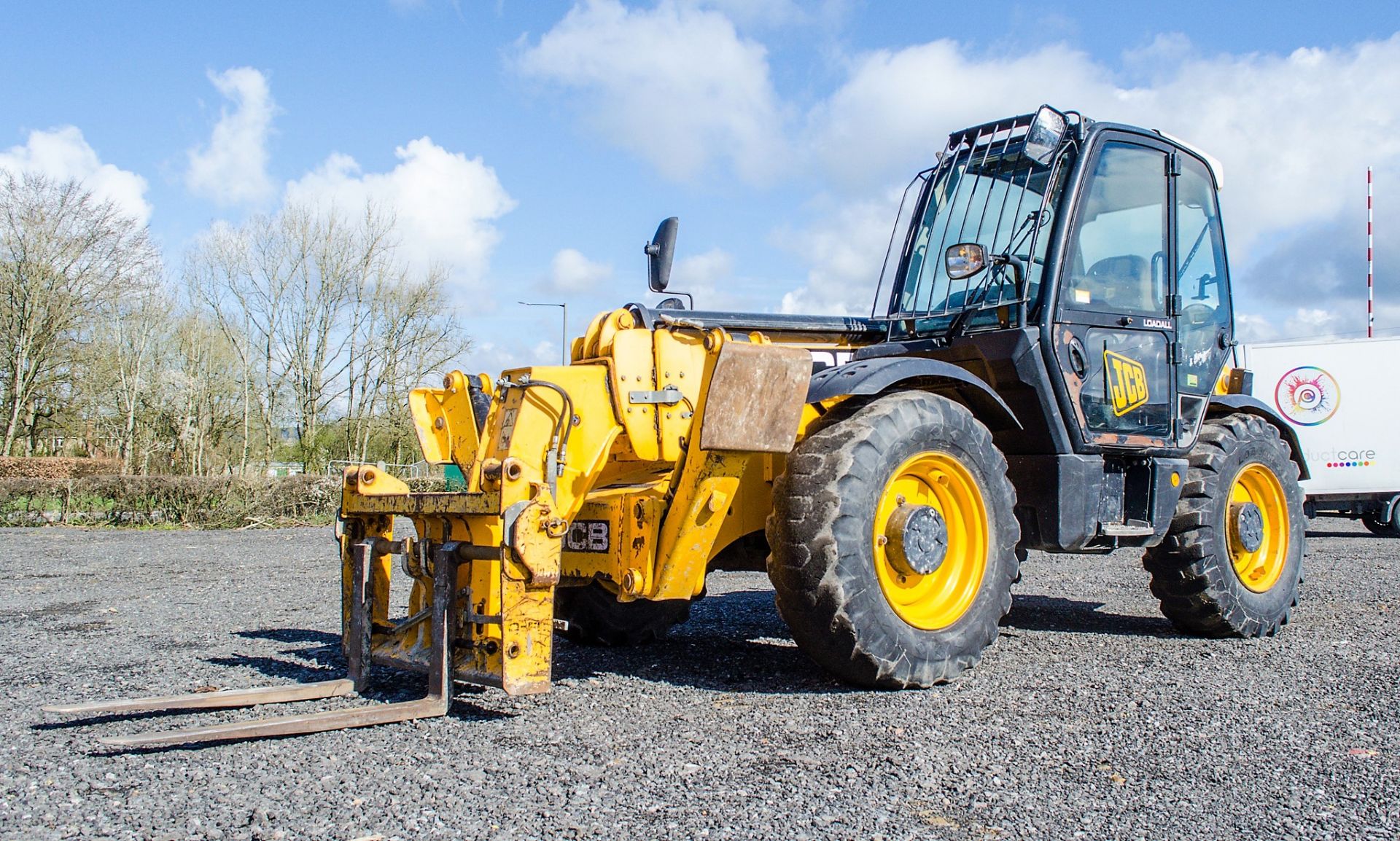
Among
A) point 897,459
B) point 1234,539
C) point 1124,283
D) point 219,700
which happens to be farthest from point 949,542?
point 219,700

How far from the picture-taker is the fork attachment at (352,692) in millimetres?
3617

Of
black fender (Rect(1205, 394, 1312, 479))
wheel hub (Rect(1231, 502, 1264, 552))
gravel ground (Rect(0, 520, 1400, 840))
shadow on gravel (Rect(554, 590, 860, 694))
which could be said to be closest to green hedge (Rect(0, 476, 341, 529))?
gravel ground (Rect(0, 520, 1400, 840))

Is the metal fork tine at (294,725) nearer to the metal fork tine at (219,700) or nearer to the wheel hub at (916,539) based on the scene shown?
the metal fork tine at (219,700)

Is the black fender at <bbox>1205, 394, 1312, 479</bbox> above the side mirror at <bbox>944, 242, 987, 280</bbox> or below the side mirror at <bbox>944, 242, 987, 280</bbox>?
below

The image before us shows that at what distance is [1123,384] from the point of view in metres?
6.10

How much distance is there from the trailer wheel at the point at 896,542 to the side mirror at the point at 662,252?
1087 mm

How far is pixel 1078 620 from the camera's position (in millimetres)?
7273

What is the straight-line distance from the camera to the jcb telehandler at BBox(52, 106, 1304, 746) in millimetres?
4215

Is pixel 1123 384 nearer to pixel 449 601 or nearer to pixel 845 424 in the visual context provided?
pixel 845 424

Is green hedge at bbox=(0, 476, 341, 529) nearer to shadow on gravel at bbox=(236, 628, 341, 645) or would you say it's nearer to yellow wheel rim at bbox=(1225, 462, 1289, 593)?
shadow on gravel at bbox=(236, 628, 341, 645)

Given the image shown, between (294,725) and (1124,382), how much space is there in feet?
15.7

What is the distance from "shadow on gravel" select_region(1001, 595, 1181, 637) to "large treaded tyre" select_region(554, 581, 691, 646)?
2.47 meters

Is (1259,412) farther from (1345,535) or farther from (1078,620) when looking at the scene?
(1345,535)

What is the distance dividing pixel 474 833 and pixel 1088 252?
481 centimetres
